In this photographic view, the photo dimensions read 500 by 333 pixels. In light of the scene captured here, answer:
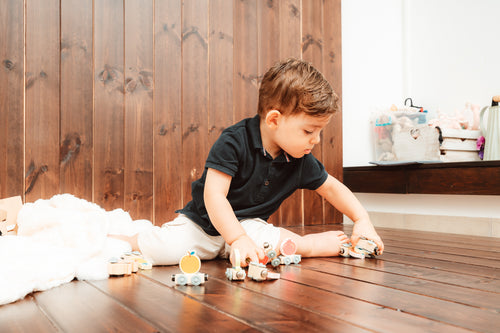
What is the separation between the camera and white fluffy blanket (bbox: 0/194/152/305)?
2.52 ft

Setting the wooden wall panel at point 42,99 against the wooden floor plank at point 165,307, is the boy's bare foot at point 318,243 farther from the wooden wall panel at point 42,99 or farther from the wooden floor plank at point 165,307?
the wooden wall panel at point 42,99

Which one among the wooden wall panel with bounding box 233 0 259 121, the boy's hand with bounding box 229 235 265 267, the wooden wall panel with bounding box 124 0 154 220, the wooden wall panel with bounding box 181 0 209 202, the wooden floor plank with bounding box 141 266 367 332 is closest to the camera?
the wooden floor plank with bounding box 141 266 367 332

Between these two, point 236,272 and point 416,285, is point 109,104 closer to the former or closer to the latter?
point 236,272

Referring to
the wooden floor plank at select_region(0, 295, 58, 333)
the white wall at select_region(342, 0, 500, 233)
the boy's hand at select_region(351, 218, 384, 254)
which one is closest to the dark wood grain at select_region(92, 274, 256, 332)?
the wooden floor plank at select_region(0, 295, 58, 333)

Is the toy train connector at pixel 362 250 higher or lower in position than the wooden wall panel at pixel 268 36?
lower

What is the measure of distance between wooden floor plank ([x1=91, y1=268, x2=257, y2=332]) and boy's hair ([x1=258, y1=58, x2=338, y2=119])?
1.76ft

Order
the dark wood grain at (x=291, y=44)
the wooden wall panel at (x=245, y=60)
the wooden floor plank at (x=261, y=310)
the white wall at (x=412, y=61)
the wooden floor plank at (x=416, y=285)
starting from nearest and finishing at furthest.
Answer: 1. the wooden floor plank at (x=261, y=310)
2. the wooden floor plank at (x=416, y=285)
3. the wooden wall panel at (x=245, y=60)
4. the dark wood grain at (x=291, y=44)
5. the white wall at (x=412, y=61)

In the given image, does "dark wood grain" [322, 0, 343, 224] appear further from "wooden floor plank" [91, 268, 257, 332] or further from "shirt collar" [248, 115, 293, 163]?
"wooden floor plank" [91, 268, 257, 332]

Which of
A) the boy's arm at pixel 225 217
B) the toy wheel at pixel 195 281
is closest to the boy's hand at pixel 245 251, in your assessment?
the boy's arm at pixel 225 217

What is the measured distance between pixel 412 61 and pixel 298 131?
185 centimetres

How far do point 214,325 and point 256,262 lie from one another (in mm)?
341

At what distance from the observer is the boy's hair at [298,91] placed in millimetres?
1039

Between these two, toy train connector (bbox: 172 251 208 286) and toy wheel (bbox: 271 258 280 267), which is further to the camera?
toy wheel (bbox: 271 258 280 267)

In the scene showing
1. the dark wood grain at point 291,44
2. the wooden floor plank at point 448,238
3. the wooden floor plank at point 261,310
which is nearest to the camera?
the wooden floor plank at point 261,310
